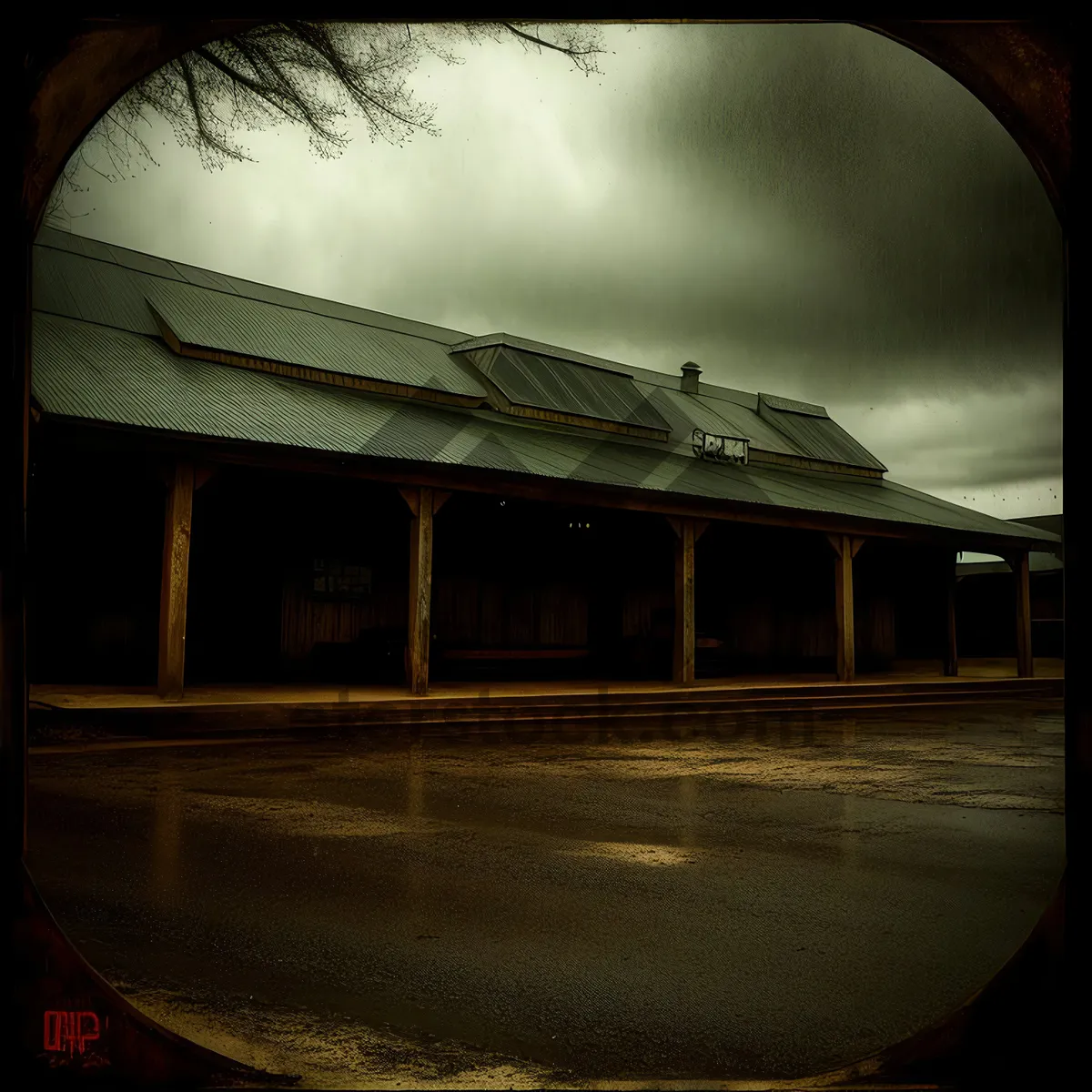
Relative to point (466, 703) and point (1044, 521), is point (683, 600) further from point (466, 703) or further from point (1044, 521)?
point (1044, 521)

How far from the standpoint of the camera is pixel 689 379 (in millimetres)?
26438

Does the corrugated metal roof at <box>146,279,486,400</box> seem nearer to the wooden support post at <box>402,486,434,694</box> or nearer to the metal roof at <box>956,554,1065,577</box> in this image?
the wooden support post at <box>402,486,434,694</box>

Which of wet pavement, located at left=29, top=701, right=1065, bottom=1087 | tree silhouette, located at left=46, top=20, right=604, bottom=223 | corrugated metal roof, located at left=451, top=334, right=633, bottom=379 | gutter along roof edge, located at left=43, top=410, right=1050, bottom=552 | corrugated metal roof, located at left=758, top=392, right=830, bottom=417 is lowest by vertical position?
wet pavement, located at left=29, top=701, right=1065, bottom=1087

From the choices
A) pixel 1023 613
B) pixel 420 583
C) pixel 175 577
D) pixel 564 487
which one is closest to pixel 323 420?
pixel 420 583

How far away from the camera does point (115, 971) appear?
346 cm

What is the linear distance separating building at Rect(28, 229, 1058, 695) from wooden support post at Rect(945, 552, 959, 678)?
0.08 meters

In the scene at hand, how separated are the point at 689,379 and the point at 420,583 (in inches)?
621

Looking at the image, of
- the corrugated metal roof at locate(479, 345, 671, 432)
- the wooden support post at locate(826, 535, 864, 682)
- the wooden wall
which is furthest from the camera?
the corrugated metal roof at locate(479, 345, 671, 432)

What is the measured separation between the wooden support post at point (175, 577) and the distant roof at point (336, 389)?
28.2 inches

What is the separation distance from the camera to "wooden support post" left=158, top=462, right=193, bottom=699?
1081 cm

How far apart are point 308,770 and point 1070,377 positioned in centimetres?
746

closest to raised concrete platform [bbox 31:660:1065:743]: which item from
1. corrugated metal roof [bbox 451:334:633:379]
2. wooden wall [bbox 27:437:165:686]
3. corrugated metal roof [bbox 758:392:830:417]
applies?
wooden wall [bbox 27:437:165:686]

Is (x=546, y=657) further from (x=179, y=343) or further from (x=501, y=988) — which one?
(x=501, y=988)

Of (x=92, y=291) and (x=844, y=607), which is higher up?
(x=92, y=291)
